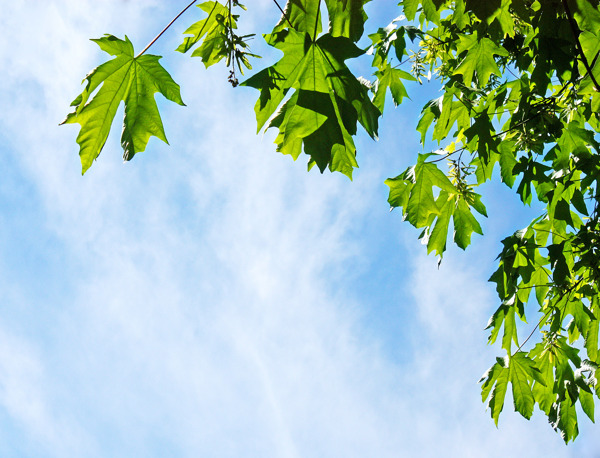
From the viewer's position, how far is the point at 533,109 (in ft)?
9.87

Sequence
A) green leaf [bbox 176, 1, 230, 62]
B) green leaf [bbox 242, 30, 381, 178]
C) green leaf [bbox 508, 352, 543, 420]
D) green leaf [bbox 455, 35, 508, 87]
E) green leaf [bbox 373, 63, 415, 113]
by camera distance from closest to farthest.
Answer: green leaf [bbox 242, 30, 381, 178] < green leaf [bbox 176, 1, 230, 62] < green leaf [bbox 455, 35, 508, 87] < green leaf [bbox 508, 352, 543, 420] < green leaf [bbox 373, 63, 415, 113]

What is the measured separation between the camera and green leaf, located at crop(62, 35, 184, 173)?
5.65 ft

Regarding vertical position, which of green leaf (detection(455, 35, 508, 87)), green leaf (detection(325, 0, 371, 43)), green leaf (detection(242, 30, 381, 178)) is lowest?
green leaf (detection(242, 30, 381, 178))

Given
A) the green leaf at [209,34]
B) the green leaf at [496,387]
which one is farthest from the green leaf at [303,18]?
the green leaf at [496,387]

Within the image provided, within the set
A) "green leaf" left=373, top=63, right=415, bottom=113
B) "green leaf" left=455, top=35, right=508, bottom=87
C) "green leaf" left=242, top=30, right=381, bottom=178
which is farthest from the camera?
"green leaf" left=373, top=63, right=415, bottom=113

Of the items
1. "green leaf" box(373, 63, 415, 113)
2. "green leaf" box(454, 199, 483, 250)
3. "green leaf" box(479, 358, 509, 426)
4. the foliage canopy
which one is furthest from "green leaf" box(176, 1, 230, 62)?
"green leaf" box(479, 358, 509, 426)

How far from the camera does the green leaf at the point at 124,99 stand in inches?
67.8

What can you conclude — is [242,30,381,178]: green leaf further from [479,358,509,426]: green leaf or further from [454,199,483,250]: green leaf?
[479,358,509,426]: green leaf

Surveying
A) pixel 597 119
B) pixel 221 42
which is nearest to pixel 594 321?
pixel 597 119

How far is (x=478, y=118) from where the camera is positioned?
2.98 metres

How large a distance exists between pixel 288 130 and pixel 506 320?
6.66 ft

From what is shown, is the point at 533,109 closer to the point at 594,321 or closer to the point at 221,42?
the point at 594,321

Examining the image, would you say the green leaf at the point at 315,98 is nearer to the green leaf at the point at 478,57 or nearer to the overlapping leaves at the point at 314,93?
the overlapping leaves at the point at 314,93

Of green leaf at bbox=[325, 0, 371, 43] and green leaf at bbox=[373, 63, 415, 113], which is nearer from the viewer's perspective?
green leaf at bbox=[325, 0, 371, 43]
